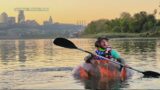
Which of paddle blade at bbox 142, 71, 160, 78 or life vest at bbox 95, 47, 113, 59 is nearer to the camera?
paddle blade at bbox 142, 71, 160, 78

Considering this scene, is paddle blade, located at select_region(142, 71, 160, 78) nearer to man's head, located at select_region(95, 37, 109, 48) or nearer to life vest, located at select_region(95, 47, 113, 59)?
life vest, located at select_region(95, 47, 113, 59)

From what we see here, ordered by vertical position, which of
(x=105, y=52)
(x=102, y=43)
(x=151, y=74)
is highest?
(x=102, y=43)

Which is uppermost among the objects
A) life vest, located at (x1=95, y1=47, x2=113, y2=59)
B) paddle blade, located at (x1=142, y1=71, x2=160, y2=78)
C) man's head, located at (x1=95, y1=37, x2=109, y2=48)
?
man's head, located at (x1=95, y1=37, x2=109, y2=48)

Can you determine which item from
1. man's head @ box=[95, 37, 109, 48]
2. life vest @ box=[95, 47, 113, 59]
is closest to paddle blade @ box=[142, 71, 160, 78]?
life vest @ box=[95, 47, 113, 59]

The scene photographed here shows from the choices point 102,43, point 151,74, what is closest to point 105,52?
point 102,43

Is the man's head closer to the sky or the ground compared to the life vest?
closer to the sky

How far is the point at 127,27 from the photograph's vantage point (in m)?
191

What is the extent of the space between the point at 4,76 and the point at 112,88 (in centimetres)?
687

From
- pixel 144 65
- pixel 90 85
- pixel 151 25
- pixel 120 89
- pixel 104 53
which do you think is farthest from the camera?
pixel 151 25

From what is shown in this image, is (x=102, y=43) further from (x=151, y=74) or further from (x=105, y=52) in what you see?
(x=151, y=74)

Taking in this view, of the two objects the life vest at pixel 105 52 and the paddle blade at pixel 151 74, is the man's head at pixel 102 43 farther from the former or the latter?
the paddle blade at pixel 151 74

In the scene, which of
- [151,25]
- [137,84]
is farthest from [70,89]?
[151,25]

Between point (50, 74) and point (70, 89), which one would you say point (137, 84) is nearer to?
point (70, 89)

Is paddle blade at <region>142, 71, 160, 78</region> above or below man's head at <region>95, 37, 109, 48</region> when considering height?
below
